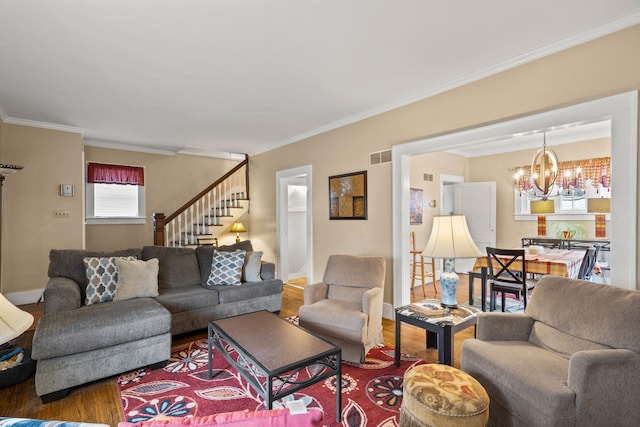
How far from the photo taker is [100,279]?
9.91 ft

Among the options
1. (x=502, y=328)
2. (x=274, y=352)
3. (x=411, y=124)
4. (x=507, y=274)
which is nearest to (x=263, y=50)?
(x=411, y=124)

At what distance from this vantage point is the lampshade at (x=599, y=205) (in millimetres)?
5074

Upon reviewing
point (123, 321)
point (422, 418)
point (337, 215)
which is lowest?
point (422, 418)

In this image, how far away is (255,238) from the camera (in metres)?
6.48

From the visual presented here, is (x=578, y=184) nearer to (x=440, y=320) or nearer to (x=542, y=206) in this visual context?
(x=542, y=206)

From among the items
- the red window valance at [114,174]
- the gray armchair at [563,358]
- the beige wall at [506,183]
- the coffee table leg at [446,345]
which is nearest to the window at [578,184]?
the beige wall at [506,183]

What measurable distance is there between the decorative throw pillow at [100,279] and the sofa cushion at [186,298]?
440 mm

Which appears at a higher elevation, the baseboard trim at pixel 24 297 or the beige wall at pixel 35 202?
the beige wall at pixel 35 202

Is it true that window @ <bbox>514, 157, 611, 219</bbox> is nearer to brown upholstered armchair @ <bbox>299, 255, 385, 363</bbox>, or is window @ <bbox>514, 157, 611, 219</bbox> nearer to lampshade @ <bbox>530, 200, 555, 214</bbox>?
lampshade @ <bbox>530, 200, 555, 214</bbox>

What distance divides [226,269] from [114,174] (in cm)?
349

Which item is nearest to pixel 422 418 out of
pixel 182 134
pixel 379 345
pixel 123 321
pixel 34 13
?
pixel 379 345

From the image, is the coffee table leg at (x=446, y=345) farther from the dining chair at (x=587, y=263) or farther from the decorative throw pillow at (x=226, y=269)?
the dining chair at (x=587, y=263)

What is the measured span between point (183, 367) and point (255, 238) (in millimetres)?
3900

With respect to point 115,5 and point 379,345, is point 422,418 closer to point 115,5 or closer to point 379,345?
point 379,345
